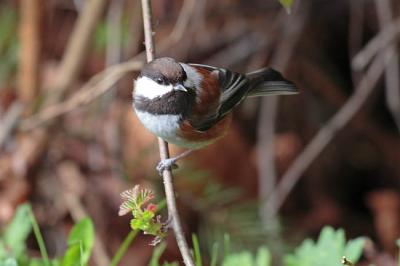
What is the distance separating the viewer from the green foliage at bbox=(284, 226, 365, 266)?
6.26 ft

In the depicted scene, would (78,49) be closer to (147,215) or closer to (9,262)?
(9,262)

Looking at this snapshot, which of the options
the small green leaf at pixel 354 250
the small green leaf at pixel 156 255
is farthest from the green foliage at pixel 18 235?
the small green leaf at pixel 354 250

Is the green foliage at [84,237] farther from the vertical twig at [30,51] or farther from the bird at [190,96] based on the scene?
the vertical twig at [30,51]

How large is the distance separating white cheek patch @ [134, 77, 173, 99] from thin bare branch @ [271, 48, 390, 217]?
1.70 meters

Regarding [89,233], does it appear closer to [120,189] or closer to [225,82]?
[225,82]

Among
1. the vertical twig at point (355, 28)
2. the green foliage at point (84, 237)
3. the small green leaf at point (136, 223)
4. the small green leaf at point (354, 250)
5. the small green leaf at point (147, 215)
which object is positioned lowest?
the small green leaf at point (354, 250)

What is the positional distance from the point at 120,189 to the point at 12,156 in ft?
1.98

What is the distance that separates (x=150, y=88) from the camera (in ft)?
7.54

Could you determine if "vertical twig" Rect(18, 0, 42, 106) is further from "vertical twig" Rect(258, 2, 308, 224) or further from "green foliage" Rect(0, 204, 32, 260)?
"green foliage" Rect(0, 204, 32, 260)

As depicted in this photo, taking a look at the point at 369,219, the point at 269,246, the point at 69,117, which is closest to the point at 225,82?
the point at 269,246

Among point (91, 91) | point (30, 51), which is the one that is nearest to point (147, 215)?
point (91, 91)

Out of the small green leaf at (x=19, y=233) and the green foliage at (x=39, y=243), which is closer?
the green foliage at (x=39, y=243)

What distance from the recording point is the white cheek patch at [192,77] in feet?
7.91

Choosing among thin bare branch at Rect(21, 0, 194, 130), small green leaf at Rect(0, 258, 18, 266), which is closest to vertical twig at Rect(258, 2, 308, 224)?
thin bare branch at Rect(21, 0, 194, 130)
